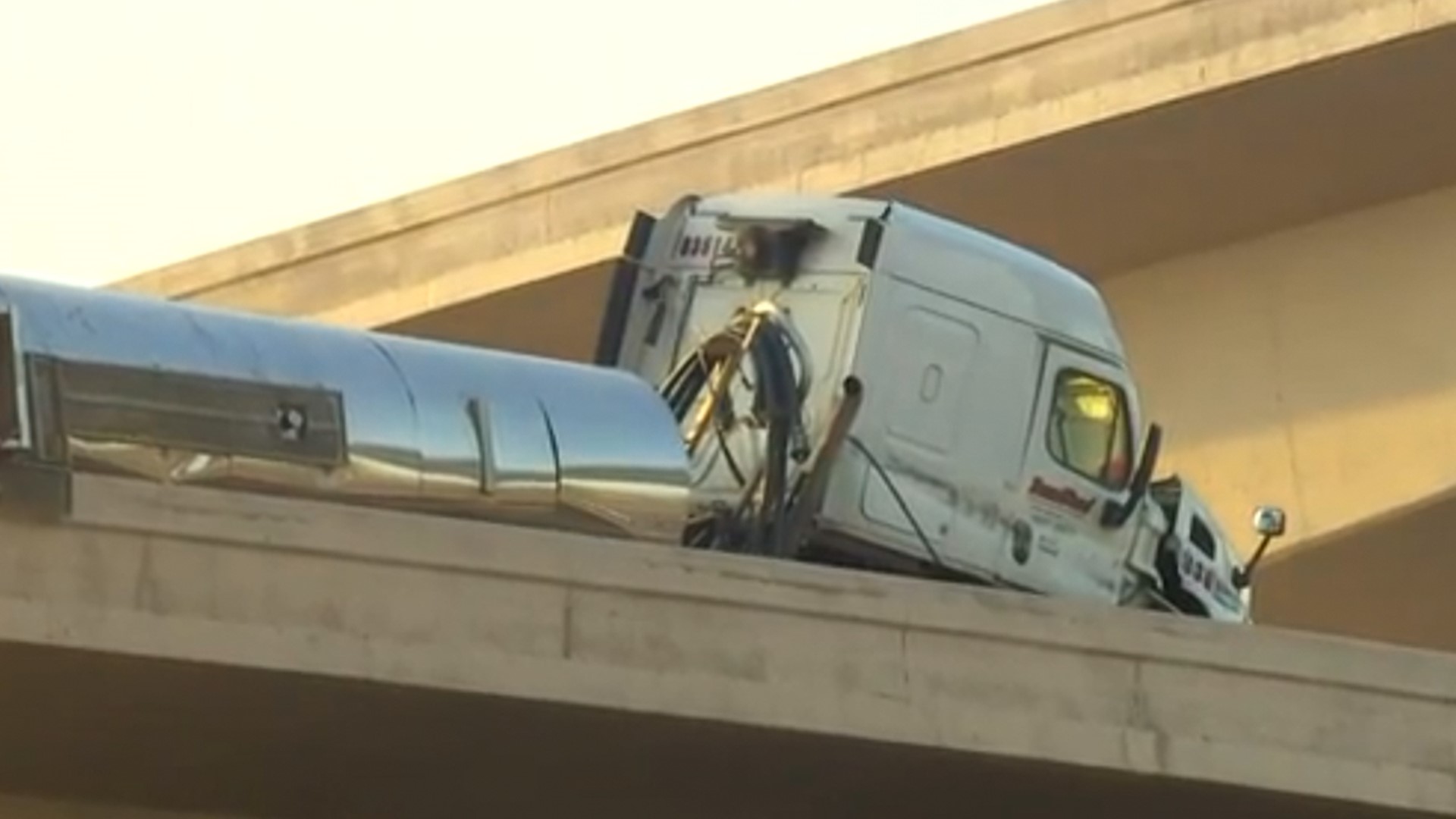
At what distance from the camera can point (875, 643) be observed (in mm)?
14875

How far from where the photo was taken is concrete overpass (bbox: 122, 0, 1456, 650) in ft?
88.1

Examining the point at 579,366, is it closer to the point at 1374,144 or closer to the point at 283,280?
the point at 1374,144

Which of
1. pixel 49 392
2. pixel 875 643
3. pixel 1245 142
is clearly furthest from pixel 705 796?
pixel 1245 142

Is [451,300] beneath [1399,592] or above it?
above

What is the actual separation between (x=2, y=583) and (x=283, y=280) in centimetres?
1843

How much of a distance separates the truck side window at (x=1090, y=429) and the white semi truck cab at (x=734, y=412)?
0.7 inches

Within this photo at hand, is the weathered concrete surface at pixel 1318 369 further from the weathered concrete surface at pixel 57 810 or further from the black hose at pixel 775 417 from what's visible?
the weathered concrete surface at pixel 57 810

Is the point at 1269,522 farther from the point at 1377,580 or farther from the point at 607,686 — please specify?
the point at 1377,580

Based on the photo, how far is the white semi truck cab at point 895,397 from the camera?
17.4 m

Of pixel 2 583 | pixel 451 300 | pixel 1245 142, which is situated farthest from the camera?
pixel 451 300

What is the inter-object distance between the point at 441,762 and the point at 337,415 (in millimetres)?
1461

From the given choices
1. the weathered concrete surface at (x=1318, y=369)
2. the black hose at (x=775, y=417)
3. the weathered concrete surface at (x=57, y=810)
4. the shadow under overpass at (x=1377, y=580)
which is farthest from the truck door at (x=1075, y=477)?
the shadow under overpass at (x=1377, y=580)

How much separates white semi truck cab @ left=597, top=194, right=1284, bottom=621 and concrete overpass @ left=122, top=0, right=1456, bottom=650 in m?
7.81

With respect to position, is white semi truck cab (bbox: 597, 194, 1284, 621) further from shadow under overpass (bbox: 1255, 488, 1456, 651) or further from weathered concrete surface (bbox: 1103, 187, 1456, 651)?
shadow under overpass (bbox: 1255, 488, 1456, 651)
